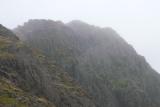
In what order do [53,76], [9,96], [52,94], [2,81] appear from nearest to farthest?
[9,96] < [2,81] < [52,94] < [53,76]

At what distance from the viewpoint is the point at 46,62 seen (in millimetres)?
186875

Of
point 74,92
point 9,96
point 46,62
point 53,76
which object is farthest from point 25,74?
point 46,62

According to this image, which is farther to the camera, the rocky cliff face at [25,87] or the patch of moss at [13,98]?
the rocky cliff face at [25,87]

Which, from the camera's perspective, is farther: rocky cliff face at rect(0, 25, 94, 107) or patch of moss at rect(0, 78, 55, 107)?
rocky cliff face at rect(0, 25, 94, 107)

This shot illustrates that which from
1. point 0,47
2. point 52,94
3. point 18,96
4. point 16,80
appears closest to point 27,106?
point 18,96

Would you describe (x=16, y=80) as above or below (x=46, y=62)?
below

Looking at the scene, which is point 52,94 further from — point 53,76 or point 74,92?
point 53,76

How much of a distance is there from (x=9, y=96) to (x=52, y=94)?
107 ft

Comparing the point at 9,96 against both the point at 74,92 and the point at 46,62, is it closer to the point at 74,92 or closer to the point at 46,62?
the point at 74,92

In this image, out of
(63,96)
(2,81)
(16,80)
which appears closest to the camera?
(2,81)

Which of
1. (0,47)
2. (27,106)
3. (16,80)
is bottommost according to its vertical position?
(27,106)

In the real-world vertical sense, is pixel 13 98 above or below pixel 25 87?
below

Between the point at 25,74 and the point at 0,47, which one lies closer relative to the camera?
the point at 25,74

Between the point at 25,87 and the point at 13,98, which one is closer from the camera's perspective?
the point at 13,98
